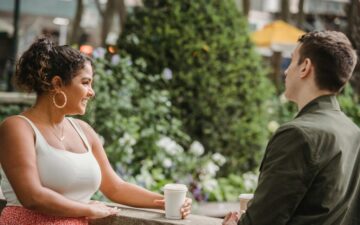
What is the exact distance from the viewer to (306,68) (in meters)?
2.69

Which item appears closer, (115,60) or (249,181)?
(115,60)

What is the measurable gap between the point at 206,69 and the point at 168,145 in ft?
3.47

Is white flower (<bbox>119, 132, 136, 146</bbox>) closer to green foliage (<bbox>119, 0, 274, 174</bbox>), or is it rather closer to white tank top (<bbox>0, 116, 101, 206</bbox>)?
green foliage (<bbox>119, 0, 274, 174</bbox>)

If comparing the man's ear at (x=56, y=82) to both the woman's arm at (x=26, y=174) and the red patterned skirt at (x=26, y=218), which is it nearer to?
the woman's arm at (x=26, y=174)

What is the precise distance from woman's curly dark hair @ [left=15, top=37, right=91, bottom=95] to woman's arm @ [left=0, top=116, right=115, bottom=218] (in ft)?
0.80

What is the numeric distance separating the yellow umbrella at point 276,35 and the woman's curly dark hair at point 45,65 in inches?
591

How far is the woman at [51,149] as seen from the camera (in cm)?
295

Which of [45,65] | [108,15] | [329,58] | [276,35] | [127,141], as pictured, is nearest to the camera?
[329,58]

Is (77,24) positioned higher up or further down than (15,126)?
further down

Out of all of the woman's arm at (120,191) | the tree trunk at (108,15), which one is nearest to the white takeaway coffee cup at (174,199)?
the woman's arm at (120,191)

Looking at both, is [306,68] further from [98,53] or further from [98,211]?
[98,53]

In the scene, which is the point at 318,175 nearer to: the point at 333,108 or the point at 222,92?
the point at 333,108

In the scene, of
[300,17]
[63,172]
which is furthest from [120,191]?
[300,17]

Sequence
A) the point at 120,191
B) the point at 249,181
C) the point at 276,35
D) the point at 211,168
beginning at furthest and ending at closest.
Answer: the point at 276,35
the point at 249,181
the point at 211,168
the point at 120,191
